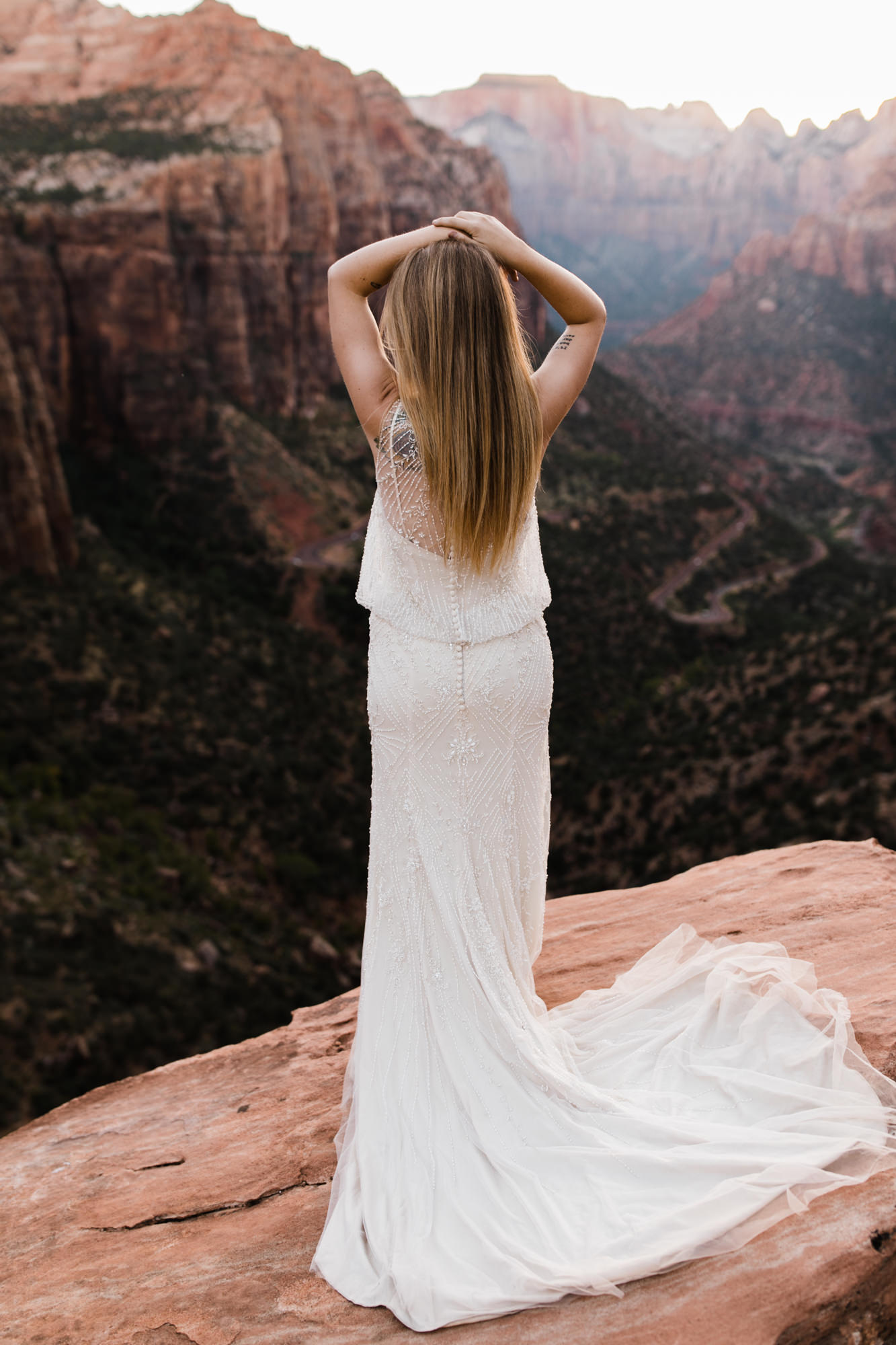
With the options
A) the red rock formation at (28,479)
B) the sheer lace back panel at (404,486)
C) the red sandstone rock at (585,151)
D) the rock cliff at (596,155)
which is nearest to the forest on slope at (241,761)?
the red rock formation at (28,479)

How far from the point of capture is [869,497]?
3204 inches

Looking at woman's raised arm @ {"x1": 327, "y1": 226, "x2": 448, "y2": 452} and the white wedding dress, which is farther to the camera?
woman's raised arm @ {"x1": 327, "y1": 226, "x2": 448, "y2": 452}

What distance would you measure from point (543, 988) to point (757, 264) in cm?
14087

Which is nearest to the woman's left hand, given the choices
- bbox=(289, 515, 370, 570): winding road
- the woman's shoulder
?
the woman's shoulder

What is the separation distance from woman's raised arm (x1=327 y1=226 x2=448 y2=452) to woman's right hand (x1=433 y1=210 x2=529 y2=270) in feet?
→ 0.29

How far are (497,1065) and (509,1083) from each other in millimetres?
72

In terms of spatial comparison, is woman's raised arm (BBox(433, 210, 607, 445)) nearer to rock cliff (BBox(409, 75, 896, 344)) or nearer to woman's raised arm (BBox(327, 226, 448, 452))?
woman's raised arm (BBox(327, 226, 448, 452))

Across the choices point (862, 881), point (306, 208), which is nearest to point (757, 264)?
point (306, 208)

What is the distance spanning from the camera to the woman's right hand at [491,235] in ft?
10.9

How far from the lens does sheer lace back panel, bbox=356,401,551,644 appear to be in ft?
11.0

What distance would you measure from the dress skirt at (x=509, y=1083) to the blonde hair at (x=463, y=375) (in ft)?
2.00

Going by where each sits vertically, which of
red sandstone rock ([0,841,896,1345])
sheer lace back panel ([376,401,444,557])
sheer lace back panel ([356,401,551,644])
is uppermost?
sheer lace back panel ([376,401,444,557])

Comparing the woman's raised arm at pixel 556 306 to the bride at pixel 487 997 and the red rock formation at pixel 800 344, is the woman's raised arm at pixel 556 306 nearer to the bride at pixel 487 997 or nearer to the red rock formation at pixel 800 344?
the bride at pixel 487 997

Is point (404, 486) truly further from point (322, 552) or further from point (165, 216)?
point (165, 216)
